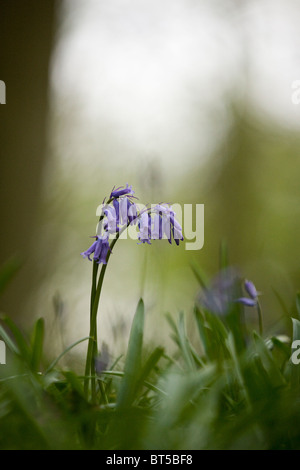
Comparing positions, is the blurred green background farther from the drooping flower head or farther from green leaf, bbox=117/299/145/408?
green leaf, bbox=117/299/145/408

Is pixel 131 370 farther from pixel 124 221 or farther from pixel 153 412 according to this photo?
pixel 124 221

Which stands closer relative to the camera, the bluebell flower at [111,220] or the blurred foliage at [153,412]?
the blurred foliage at [153,412]

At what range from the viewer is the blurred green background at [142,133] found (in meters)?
3.75

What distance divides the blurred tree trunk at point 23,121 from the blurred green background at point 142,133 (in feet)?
0.04

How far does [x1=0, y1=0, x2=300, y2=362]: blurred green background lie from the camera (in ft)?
12.3

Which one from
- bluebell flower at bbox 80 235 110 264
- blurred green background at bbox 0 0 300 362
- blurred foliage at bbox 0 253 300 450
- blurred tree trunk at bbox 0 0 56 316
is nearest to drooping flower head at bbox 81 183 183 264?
bluebell flower at bbox 80 235 110 264

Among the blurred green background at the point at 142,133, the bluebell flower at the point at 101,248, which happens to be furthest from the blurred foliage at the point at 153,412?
the blurred green background at the point at 142,133

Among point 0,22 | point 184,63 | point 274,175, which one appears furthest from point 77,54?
point 274,175

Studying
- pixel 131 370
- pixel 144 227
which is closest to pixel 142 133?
pixel 144 227

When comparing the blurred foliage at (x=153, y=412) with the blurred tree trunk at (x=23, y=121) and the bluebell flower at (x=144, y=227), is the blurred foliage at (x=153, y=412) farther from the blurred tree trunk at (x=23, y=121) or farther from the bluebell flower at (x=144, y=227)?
the blurred tree trunk at (x=23, y=121)

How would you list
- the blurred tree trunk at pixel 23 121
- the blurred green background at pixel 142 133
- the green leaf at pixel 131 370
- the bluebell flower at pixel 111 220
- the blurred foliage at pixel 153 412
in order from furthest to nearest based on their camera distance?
the blurred green background at pixel 142 133, the blurred tree trunk at pixel 23 121, the bluebell flower at pixel 111 220, the green leaf at pixel 131 370, the blurred foliage at pixel 153 412

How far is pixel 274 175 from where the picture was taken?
279 inches
